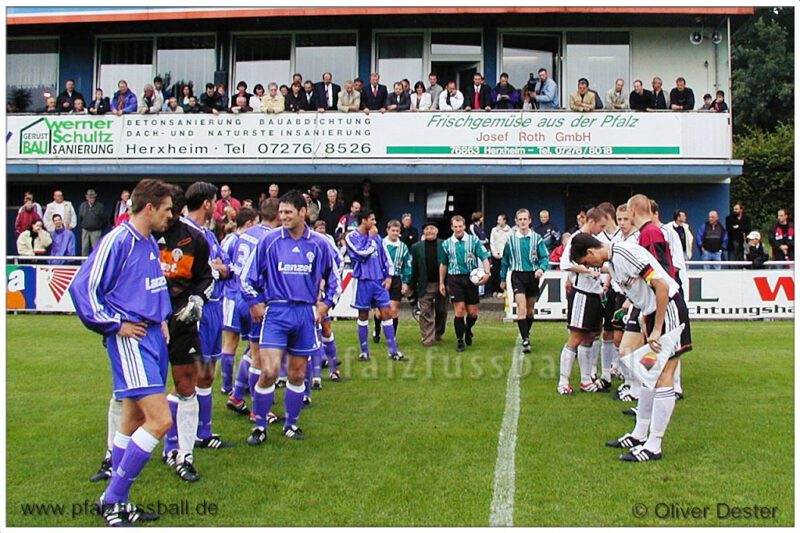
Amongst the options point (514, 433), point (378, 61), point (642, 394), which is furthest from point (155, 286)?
point (378, 61)

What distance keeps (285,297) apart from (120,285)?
1990 mm

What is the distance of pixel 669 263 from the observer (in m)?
7.29

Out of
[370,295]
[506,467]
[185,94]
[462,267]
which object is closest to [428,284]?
[462,267]

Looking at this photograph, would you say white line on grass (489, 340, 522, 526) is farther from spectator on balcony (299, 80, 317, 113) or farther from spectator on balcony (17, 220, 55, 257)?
spectator on balcony (17, 220, 55, 257)

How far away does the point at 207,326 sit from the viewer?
6.97 m

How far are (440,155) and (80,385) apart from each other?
1208cm

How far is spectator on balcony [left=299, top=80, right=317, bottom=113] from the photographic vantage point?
20.5 m

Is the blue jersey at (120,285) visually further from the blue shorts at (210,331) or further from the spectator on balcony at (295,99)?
the spectator on balcony at (295,99)

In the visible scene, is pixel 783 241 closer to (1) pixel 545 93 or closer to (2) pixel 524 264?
(1) pixel 545 93

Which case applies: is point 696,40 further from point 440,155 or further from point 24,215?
point 24,215

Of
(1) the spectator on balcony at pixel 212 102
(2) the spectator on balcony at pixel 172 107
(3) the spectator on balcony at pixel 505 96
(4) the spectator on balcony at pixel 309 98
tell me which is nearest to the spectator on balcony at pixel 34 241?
(2) the spectator on balcony at pixel 172 107

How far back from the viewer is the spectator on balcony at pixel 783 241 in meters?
18.0

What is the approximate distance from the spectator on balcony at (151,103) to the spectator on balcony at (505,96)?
839 centimetres

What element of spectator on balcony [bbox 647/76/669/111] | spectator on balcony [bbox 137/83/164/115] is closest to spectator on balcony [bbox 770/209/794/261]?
spectator on balcony [bbox 647/76/669/111]
